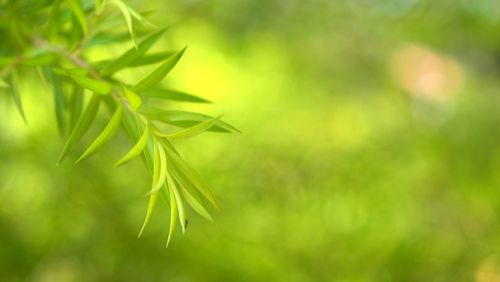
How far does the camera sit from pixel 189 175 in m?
0.27

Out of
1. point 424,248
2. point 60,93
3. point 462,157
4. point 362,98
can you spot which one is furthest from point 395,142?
point 60,93

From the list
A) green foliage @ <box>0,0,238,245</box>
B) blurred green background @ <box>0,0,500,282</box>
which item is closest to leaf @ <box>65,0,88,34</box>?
green foliage @ <box>0,0,238,245</box>

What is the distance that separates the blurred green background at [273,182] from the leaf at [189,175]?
0.90 ft

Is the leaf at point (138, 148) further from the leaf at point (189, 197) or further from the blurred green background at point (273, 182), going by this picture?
the blurred green background at point (273, 182)

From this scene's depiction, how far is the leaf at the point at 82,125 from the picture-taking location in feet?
0.88

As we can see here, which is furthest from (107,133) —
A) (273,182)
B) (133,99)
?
(273,182)

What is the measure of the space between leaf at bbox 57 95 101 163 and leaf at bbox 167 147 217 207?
0.04 meters

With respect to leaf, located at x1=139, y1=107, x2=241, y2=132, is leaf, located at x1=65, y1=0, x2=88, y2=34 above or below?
above

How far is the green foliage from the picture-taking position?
0.26 meters

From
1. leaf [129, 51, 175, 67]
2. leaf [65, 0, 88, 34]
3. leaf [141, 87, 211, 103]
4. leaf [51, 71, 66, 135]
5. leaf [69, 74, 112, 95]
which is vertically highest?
leaf [129, 51, 175, 67]

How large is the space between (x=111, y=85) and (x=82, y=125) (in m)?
0.02

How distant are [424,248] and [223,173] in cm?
19

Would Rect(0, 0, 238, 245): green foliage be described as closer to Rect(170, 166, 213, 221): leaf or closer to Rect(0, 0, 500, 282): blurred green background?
Rect(170, 166, 213, 221): leaf

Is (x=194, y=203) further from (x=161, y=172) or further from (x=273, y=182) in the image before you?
(x=273, y=182)
